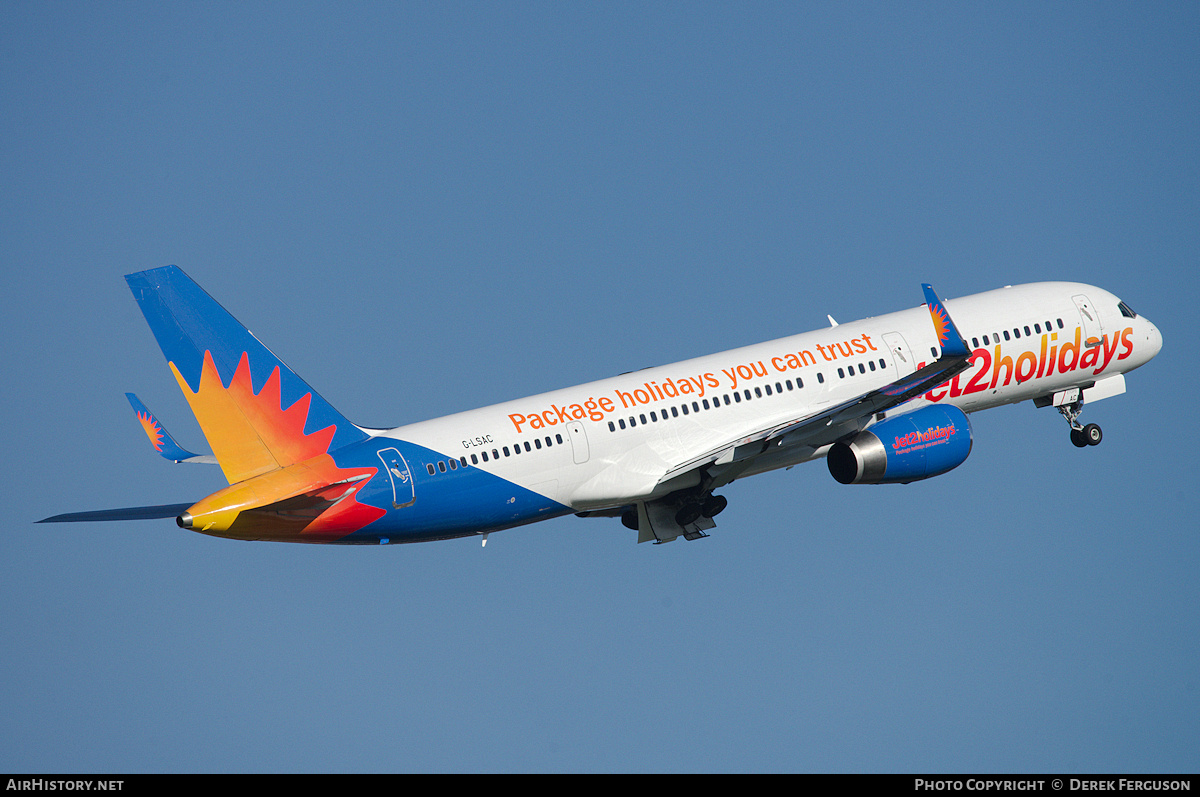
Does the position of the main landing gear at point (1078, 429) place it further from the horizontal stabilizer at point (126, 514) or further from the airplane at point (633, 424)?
the horizontal stabilizer at point (126, 514)

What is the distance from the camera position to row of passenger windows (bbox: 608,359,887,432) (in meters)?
39.7

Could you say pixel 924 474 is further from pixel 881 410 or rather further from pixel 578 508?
pixel 578 508

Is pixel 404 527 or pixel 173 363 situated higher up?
pixel 173 363

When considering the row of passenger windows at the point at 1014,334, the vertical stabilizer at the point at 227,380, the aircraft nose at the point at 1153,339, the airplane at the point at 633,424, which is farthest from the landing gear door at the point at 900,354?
the vertical stabilizer at the point at 227,380

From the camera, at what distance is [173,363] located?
35219 mm

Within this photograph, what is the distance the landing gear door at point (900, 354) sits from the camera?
43.5 m

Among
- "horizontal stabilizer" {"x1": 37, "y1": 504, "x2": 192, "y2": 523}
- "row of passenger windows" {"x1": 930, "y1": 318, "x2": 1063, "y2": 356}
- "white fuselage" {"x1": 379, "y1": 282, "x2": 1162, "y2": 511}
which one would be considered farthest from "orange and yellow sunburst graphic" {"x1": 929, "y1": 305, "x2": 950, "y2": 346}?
"horizontal stabilizer" {"x1": 37, "y1": 504, "x2": 192, "y2": 523}

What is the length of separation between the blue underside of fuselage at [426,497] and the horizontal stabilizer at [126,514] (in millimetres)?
4426

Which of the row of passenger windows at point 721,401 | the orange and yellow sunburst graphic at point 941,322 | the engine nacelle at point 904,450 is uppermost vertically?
the orange and yellow sunburst graphic at point 941,322

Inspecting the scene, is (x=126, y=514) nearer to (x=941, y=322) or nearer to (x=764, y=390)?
(x=764, y=390)
